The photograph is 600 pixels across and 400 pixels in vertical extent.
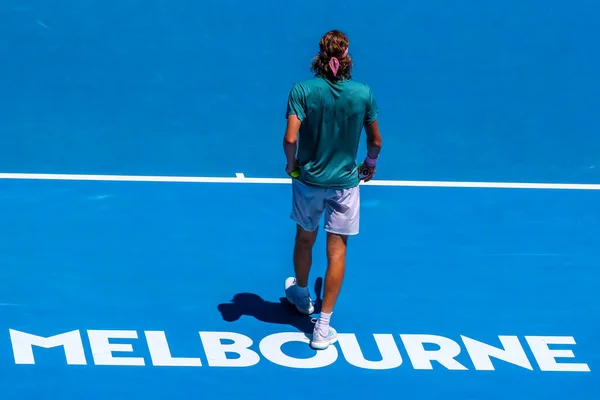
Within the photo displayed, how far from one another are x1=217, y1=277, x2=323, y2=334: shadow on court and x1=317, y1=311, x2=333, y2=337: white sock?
32 cm

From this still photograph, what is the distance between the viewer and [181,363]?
6.24 meters

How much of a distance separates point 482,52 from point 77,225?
463 cm

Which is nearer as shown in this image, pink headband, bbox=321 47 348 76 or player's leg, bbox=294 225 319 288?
pink headband, bbox=321 47 348 76

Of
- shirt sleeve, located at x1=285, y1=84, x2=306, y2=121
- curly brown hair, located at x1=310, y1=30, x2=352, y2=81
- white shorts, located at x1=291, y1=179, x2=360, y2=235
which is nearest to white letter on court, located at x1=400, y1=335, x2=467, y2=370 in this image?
white shorts, located at x1=291, y1=179, x2=360, y2=235

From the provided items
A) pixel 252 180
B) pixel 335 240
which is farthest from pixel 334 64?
pixel 252 180

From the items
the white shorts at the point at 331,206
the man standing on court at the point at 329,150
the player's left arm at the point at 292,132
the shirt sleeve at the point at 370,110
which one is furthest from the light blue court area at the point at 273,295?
the shirt sleeve at the point at 370,110

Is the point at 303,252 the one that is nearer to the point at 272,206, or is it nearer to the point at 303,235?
the point at 303,235

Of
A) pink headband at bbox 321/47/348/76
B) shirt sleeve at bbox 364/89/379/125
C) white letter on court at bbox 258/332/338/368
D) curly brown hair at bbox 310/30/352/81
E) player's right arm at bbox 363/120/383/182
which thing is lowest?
white letter on court at bbox 258/332/338/368

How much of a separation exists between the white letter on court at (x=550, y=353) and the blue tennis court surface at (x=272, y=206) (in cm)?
2

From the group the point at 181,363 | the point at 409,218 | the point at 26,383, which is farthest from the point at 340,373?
the point at 409,218

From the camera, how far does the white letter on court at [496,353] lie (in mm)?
6344

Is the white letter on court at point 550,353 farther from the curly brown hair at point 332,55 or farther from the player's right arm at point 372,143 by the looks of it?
the curly brown hair at point 332,55

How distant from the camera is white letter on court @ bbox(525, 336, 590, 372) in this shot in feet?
20.8

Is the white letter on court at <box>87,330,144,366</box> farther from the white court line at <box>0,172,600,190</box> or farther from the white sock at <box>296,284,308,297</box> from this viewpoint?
the white court line at <box>0,172,600,190</box>
